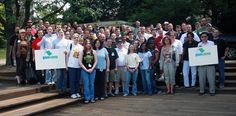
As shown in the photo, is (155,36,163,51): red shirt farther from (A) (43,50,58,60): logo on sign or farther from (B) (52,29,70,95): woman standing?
(A) (43,50,58,60): logo on sign

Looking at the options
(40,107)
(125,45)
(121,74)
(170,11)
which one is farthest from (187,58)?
(170,11)

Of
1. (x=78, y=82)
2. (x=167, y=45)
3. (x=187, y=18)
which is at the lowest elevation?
(x=78, y=82)

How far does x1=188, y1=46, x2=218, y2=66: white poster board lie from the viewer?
1208 cm

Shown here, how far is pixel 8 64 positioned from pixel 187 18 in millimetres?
10683

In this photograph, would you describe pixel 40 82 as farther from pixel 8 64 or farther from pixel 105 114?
pixel 8 64

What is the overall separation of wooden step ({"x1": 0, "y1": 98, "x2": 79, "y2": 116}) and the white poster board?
3.82 metres

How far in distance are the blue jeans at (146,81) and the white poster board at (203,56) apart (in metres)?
1.39

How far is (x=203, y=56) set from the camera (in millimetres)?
12156

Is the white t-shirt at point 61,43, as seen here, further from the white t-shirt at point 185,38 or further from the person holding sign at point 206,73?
the person holding sign at point 206,73

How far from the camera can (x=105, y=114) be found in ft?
32.6

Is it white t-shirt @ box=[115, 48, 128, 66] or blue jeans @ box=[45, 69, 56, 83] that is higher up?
white t-shirt @ box=[115, 48, 128, 66]

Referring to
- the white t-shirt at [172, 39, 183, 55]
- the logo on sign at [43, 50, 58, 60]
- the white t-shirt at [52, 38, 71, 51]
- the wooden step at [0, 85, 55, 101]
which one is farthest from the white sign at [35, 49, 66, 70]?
the white t-shirt at [172, 39, 183, 55]

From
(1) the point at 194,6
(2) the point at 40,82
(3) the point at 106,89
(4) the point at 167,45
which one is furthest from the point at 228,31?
(2) the point at 40,82

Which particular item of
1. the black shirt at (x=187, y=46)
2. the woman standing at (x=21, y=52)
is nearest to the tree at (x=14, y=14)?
the woman standing at (x=21, y=52)
